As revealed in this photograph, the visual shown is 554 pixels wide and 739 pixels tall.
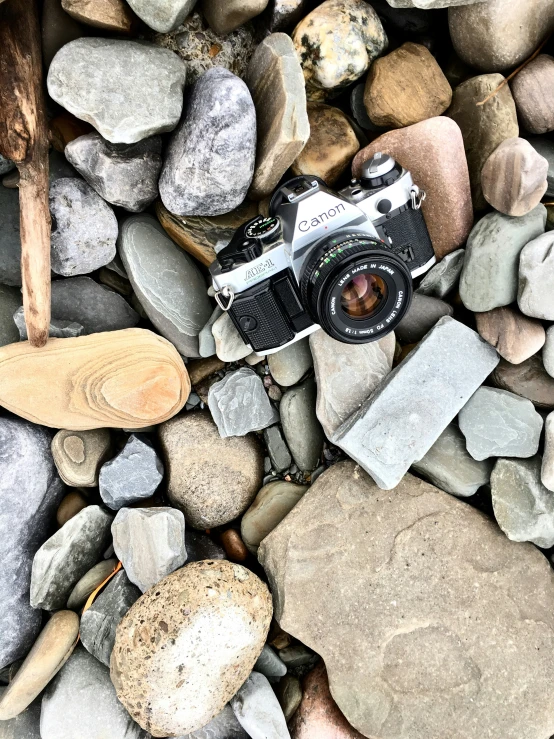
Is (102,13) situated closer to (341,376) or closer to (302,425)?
(341,376)

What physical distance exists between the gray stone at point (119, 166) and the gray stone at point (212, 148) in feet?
0.20

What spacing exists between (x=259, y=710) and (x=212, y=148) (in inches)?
66.7

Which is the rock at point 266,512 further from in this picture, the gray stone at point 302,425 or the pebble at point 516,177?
the pebble at point 516,177

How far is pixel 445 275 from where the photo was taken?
1.89 meters

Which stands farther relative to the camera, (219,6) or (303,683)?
(303,683)

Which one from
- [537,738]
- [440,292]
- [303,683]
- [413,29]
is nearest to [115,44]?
[413,29]

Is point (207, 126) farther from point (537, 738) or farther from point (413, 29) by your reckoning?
point (537, 738)

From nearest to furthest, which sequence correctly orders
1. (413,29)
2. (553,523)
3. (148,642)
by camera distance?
(148,642)
(553,523)
(413,29)

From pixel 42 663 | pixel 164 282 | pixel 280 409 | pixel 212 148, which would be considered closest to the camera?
pixel 212 148

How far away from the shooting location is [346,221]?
5.41 ft

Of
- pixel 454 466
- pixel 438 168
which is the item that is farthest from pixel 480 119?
pixel 454 466

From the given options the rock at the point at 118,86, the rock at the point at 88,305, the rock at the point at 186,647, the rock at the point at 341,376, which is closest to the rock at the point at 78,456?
the rock at the point at 88,305

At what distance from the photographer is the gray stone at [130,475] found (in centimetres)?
191

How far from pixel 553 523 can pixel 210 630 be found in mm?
1075
